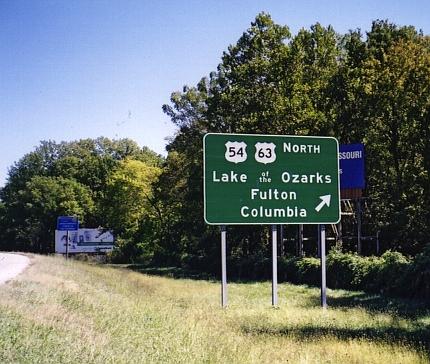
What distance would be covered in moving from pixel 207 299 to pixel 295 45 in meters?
21.5

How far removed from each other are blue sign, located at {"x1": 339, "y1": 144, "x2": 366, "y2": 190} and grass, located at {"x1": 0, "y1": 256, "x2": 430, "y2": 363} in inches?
548

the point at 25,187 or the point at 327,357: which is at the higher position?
the point at 25,187

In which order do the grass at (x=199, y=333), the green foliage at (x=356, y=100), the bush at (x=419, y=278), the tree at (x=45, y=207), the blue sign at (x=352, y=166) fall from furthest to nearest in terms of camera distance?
the tree at (x=45, y=207) → the green foliage at (x=356, y=100) → the blue sign at (x=352, y=166) → the bush at (x=419, y=278) → the grass at (x=199, y=333)

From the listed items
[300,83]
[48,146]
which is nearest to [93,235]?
[48,146]

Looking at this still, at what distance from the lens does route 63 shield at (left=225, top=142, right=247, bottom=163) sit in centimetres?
1886

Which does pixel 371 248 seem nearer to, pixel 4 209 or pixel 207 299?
pixel 207 299

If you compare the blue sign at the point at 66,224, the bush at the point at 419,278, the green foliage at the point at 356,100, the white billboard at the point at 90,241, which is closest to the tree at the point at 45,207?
the white billboard at the point at 90,241

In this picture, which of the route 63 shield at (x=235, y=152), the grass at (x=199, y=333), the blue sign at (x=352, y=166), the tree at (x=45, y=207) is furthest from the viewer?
the tree at (x=45, y=207)

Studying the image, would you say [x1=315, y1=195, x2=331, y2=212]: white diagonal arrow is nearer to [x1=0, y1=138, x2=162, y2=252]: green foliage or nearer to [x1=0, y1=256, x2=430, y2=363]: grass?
[x1=0, y1=256, x2=430, y2=363]: grass

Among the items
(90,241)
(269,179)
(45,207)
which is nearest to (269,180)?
(269,179)

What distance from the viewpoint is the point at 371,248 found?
39375 millimetres

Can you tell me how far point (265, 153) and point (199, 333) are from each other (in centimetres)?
845

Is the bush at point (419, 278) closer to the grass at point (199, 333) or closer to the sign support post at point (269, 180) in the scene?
the grass at point (199, 333)

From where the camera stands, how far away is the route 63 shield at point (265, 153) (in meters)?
19.2
